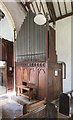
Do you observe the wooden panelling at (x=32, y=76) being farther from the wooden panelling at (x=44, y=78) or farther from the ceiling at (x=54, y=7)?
the ceiling at (x=54, y=7)

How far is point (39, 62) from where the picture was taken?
11.9 feet

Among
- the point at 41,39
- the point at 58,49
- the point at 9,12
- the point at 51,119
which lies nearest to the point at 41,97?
the point at 41,39

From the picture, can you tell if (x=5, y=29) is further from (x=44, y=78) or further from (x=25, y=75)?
(x=44, y=78)

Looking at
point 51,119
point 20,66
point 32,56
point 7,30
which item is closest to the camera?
point 51,119

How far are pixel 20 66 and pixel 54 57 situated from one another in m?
1.71

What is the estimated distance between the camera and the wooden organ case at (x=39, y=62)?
3477 millimetres

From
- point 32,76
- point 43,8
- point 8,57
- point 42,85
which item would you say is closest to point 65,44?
point 43,8

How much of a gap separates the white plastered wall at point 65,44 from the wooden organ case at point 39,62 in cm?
145

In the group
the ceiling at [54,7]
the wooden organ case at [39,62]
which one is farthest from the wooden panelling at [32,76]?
the ceiling at [54,7]

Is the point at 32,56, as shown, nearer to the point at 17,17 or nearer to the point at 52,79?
the point at 52,79

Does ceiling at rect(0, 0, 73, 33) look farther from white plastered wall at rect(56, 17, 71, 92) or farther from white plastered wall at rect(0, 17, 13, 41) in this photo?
white plastered wall at rect(0, 17, 13, 41)

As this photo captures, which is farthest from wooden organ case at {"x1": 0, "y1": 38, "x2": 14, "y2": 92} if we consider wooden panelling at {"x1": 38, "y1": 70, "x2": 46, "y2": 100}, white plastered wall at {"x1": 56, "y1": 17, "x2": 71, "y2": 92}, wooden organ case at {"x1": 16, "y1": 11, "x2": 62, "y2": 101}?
white plastered wall at {"x1": 56, "y1": 17, "x2": 71, "y2": 92}

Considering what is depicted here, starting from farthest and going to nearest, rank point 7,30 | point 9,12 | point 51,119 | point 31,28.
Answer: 1. point 7,30
2. point 9,12
3. point 31,28
4. point 51,119

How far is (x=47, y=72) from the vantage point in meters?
3.39
